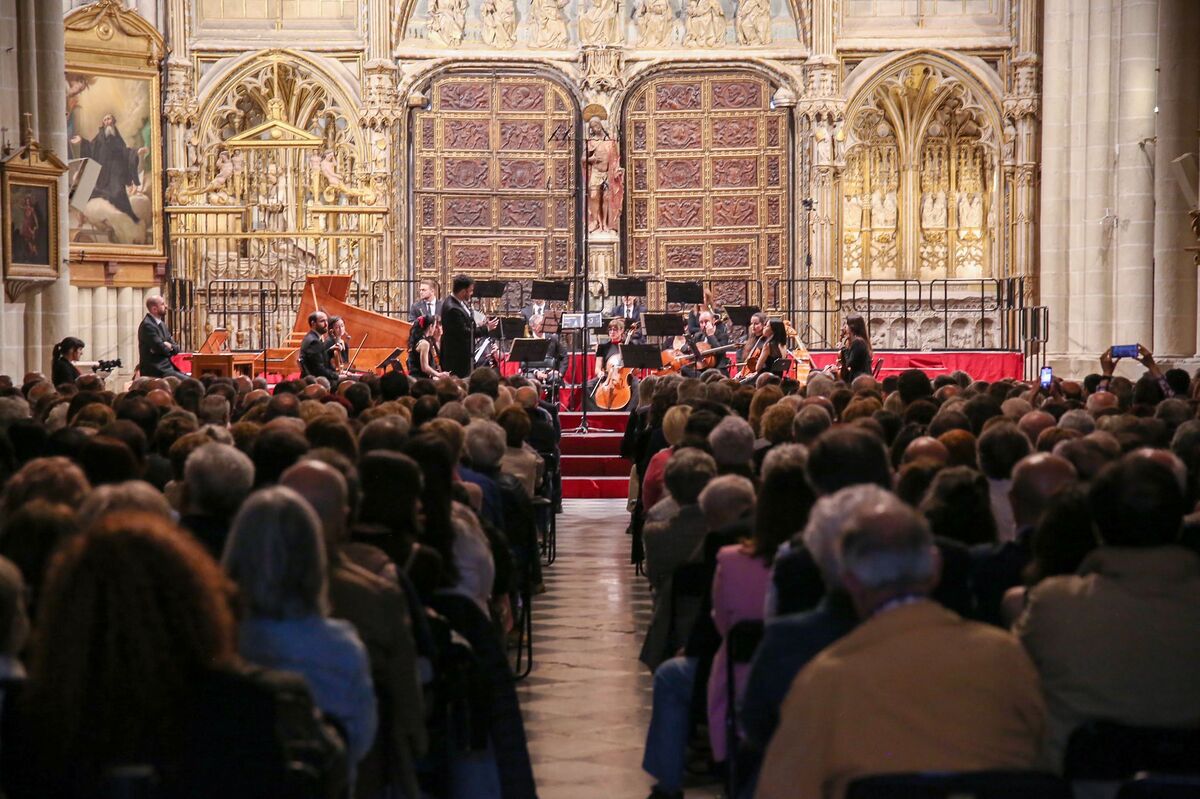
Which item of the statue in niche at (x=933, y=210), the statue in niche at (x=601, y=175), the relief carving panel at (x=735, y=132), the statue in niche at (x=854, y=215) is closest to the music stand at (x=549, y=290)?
the statue in niche at (x=601, y=175)

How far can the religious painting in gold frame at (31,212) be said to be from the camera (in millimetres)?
16047

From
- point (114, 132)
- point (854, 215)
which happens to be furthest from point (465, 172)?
point (854, 215)

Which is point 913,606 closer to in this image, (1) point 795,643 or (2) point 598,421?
(1) point 795,643

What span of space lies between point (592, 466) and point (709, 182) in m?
9.07

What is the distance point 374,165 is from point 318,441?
18.2 metres

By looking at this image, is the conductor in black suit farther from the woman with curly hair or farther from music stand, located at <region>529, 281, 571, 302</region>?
the woman with curly hair

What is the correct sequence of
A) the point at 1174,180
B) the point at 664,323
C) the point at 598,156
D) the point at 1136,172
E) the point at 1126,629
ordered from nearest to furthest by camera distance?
the point at 1126,629, the point at 1174,180, the point at 664,323, the point at 1136,172, the point at 598,156

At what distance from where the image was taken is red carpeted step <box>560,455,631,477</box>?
56.1 feet

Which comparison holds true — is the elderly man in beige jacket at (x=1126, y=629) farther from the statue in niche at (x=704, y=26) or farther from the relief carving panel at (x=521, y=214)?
the relief carving panel at (x=521, y=214)

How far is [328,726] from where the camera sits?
3781 millimetres

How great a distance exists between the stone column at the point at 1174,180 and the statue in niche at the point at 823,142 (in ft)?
25.0

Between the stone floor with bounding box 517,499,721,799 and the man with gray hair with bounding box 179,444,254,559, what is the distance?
187 centimetres

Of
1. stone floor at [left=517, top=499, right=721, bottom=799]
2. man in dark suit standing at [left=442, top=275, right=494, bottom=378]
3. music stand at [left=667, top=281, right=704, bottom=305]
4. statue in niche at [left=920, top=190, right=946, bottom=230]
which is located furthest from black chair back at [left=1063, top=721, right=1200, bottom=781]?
statue in niche at [left=920, top=190, right=946, bottom=230]

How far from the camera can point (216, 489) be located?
205 inches
